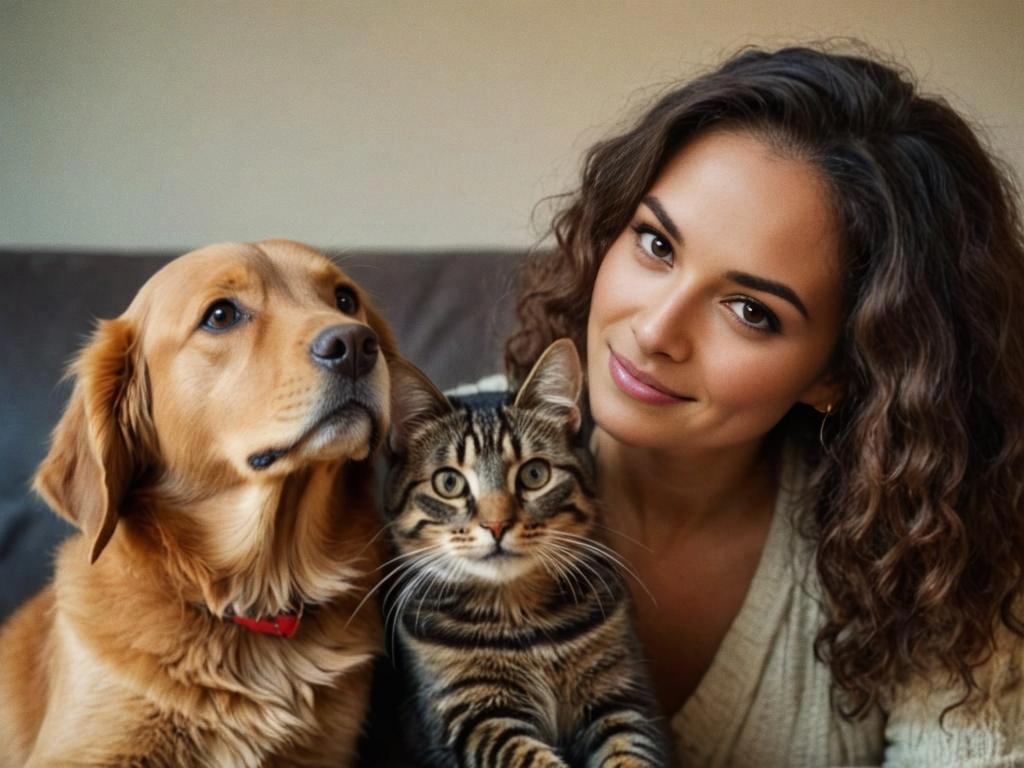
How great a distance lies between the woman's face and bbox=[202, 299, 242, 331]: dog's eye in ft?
1.86

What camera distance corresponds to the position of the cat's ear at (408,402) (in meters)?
1.44

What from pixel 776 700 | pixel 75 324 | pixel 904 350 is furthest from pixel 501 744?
pixel 75 324

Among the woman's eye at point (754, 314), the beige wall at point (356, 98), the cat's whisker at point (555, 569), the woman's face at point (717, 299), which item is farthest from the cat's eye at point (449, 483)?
the beige wall at point (356, 98)

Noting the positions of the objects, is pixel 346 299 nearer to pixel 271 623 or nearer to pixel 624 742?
pixel 271 623

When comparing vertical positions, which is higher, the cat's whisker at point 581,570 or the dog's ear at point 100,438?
the dog's ear at point 100,438

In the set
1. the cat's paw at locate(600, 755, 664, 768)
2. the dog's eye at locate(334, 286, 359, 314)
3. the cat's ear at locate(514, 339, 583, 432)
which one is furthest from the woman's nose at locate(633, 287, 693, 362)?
the cat's paw at locate(600, 755, 664, 768)

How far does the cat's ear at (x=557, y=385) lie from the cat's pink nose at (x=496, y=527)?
23 centimetres

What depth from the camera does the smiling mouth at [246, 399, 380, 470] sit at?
1.21m

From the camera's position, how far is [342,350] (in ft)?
3.97

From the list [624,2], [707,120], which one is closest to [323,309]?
[707,120]

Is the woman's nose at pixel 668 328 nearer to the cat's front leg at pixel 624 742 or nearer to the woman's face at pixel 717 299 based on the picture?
the woman's face at pixel 717 299

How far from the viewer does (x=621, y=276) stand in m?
1.48

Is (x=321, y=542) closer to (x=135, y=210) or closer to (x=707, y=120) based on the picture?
(x=707, y=120)

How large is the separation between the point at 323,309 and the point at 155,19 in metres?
1.24
